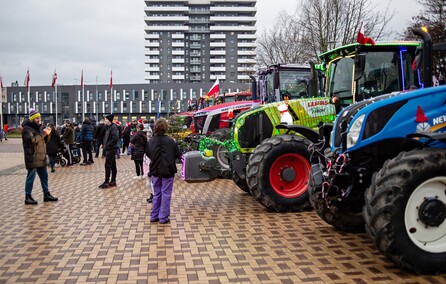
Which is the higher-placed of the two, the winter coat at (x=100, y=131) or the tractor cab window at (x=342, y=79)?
the tractor cab window at (x=342, y=79)

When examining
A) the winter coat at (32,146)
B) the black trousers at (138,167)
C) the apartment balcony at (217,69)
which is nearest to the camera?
the winter coat at (32,146)

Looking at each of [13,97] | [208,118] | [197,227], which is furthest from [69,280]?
[13,97]

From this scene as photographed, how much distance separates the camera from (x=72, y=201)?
420 inches

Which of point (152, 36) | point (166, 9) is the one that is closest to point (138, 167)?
point (152, 36)

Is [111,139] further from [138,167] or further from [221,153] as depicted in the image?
[221,153]

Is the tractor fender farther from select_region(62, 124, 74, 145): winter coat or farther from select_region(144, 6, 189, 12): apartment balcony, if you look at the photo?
select_region(144, 6, 189, 12): apartment balcony

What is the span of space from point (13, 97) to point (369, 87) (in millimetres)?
101012

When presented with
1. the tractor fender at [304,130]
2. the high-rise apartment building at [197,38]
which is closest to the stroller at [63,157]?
the tractor fender at [304,130]

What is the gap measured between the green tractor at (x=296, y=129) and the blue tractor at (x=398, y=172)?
206 cm

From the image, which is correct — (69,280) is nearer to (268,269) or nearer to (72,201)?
(268,269)

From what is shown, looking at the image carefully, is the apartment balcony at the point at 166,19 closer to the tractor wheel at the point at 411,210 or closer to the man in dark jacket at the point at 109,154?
the man in dark jacket at the point at 109,154

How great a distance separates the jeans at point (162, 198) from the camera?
27.3 feet

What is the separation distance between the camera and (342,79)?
30.1 ft

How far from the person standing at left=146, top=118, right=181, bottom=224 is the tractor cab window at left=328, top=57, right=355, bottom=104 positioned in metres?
3.27
